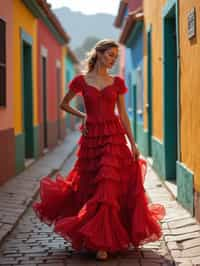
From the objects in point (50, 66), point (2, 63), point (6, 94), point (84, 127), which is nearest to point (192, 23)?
point (84, 127)

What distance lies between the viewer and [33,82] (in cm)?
1354

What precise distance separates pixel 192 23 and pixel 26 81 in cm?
715

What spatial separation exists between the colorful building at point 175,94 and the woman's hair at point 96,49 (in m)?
1.28

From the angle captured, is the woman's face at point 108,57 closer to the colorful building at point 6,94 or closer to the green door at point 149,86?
the colorful building at point 6,94

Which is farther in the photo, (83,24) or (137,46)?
(83,24)

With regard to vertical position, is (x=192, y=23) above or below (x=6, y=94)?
above

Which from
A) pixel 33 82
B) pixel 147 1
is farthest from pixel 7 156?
pixel 147 1

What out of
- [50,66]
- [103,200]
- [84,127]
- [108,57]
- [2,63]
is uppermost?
[50,66]

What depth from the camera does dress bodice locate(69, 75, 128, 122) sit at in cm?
537

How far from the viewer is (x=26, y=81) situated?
1312 centimetres

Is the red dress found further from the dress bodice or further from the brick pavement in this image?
the brick pavement

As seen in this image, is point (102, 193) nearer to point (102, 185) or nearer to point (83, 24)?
point (102, 185)

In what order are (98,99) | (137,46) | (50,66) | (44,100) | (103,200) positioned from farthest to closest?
(50,66) → (137,46) → (44,100) → (98,99) → (103,200)

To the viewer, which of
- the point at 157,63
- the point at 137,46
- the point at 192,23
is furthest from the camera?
the point at 137,46
